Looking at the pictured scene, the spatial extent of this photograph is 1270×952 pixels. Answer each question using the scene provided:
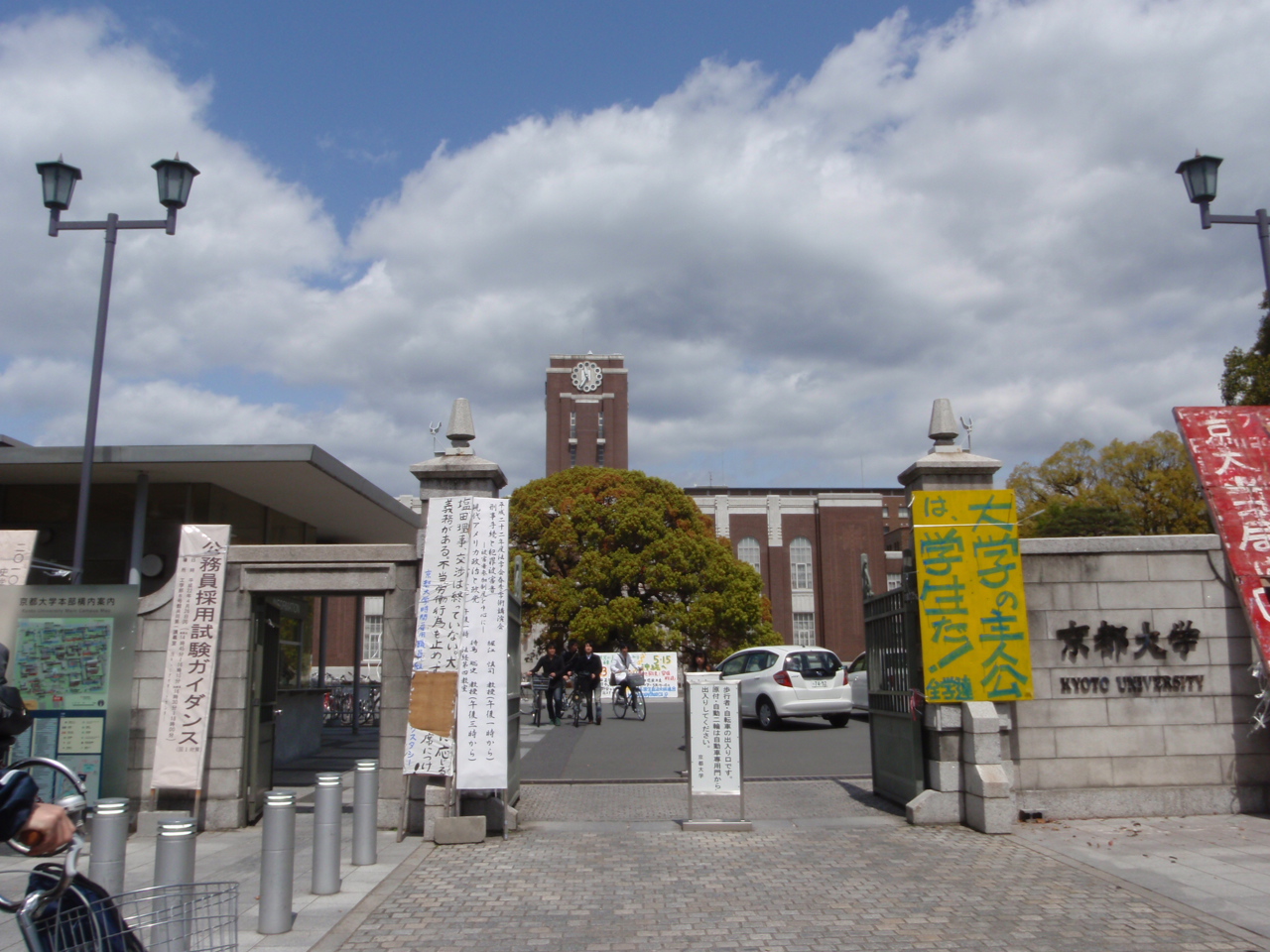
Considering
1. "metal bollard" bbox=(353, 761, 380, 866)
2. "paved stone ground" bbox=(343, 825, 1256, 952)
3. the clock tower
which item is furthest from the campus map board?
the clock tower

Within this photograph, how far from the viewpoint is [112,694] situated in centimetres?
851

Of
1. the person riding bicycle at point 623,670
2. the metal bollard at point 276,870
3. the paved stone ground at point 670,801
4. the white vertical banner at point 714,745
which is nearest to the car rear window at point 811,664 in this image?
the person riding bicycle at point 623,670

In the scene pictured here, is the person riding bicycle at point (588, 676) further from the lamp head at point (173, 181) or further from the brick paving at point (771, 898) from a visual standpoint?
the lamp head at point (173, 181)

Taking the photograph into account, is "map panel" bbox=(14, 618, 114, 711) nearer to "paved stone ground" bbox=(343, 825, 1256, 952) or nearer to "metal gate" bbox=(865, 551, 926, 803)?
"paved stone ground" bbox=(343, 825, 1256, 952)

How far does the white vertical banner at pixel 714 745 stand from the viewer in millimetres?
8820

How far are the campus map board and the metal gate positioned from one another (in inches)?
288

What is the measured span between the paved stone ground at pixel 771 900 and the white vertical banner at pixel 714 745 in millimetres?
549

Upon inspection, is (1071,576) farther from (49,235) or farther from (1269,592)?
(49,235)

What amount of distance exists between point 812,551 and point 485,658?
176ft

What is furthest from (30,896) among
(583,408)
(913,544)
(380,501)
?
(583,408)

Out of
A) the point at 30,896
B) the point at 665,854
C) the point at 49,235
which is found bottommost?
the point at 665,854

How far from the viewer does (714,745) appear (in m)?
8.86

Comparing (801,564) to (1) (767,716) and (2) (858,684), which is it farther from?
(1) (767,716)

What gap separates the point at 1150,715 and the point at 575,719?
12.5m
